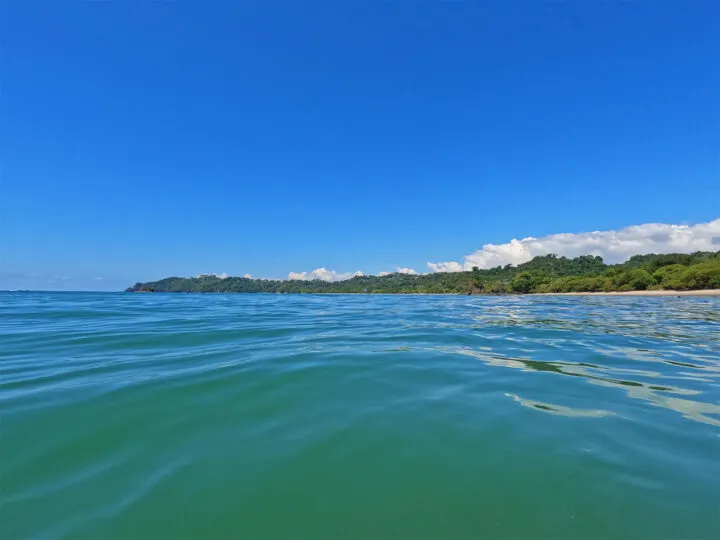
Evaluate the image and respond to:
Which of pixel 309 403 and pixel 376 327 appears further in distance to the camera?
pixel 376 327

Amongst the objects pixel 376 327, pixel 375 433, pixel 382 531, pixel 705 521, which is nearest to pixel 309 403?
pixel 375 433

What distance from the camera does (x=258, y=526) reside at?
2.50 metres

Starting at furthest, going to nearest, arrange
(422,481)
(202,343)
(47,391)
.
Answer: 1. (202,343)
2. (47,391)
3. (422,481)

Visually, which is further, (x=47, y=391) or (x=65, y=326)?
(x=65, y=326)

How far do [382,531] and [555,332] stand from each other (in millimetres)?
11312

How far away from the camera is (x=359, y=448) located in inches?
139

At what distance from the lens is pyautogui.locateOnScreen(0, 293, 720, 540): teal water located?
254 cm

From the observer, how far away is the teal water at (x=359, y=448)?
254cm

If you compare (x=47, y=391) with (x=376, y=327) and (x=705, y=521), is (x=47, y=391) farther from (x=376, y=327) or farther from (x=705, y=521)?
(x=376, y=327)

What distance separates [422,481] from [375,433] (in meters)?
0.96

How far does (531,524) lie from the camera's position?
97.3 inches

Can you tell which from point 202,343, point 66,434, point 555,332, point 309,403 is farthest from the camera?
point 555,332

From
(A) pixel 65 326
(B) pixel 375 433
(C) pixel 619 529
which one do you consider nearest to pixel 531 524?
(C) pixel 619 529

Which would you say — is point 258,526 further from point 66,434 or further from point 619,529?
point 66,434
